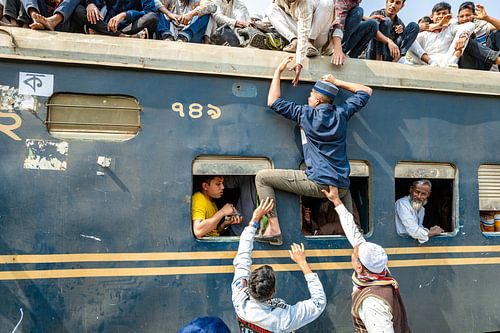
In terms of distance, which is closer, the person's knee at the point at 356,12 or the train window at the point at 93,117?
the train window at the point at 93,117

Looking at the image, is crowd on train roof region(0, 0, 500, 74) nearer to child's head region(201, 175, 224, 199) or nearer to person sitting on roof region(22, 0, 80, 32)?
person sitting on roof region(22, 0, 80, 32)

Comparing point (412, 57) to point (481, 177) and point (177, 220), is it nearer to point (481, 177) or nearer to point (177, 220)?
point (481, 177)

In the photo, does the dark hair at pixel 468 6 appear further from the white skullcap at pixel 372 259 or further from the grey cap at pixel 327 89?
the white skullcap at pixel 372 259

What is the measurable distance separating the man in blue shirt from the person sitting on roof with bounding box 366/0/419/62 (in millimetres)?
1566

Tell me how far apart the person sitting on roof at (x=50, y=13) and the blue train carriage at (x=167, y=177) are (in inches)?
4.3

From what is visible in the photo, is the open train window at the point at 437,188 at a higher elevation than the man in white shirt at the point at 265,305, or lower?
higher

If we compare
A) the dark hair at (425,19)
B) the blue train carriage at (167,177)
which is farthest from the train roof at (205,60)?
the dark hair at (425,19)

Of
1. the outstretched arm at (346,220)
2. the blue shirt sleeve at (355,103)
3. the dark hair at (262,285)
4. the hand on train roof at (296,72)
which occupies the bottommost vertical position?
the dark hair at (262,285)

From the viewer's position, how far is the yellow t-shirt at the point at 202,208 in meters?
3.57

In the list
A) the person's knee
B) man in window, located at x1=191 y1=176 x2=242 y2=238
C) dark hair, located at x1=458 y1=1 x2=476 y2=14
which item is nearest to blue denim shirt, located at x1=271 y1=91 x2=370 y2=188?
man in window, located at x1=191 y1=176 x2=242 y2=238

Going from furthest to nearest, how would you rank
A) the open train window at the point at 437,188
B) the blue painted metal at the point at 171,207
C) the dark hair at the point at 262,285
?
the open train window at the point at 437,188 → the blue painted metal at the point at 171,207 → the dark hair at the point at 262,285

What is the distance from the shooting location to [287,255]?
368cm

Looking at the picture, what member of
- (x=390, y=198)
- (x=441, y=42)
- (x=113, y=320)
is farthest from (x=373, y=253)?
(x=441, y=42)

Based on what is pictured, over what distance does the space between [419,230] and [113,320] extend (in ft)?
7.99
